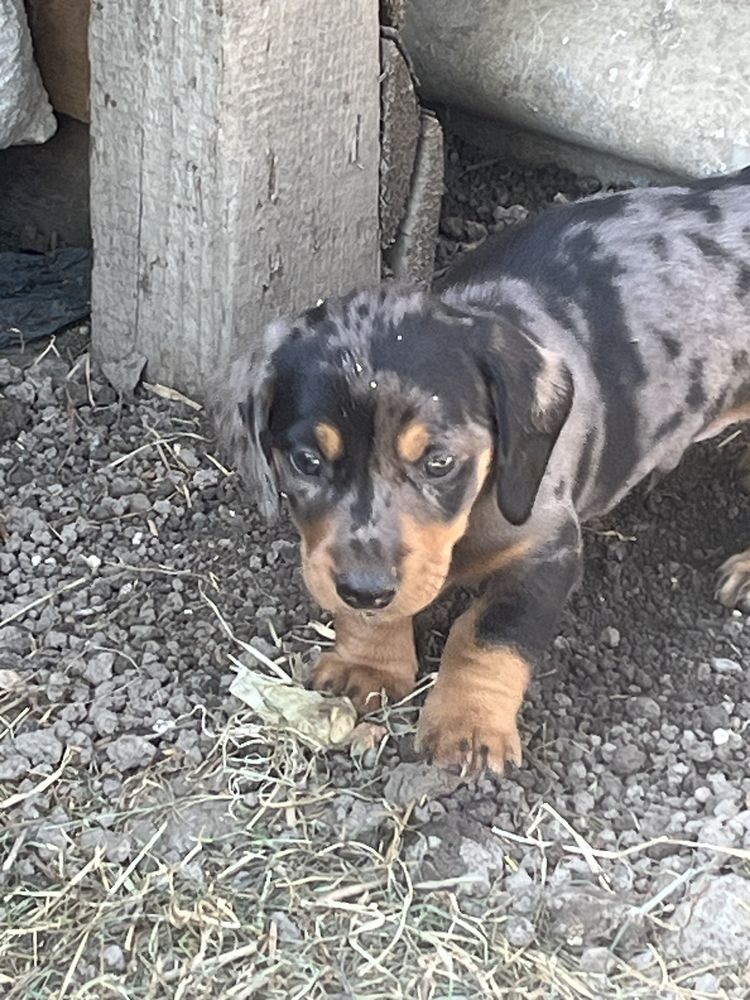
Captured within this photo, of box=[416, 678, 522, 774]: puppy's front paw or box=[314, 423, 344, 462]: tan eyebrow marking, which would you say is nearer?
box=[314, 423, 344, 462]: tan eyebrow marking

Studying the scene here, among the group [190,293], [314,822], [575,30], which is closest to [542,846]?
[314,822]

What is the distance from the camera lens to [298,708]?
3.60 meters

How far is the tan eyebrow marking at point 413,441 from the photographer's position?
10.2ft

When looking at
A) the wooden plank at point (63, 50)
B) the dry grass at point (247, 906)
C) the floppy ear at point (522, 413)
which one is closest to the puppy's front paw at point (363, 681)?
the dry grass at point (247, 906)

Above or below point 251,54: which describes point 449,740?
below

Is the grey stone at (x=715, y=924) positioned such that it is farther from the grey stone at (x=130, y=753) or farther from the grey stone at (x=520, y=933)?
the grey stone at (x=130, y=753)

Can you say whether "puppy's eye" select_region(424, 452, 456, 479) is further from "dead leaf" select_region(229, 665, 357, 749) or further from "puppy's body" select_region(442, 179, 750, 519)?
"dead leaf" select_region(229, 665, 357, 749)

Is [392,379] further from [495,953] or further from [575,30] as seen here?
[575,30]

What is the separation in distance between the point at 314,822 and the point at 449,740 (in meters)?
0.35

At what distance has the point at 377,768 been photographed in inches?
137

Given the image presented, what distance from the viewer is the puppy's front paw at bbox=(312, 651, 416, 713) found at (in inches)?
143

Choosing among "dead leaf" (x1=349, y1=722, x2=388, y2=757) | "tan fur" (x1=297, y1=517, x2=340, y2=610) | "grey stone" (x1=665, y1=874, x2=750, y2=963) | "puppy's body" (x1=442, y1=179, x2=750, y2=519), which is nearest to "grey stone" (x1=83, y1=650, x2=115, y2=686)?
"dead leaf" (x1=349, y1=722, x2=388, y2=757)

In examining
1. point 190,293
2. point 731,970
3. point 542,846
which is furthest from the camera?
point 190,293

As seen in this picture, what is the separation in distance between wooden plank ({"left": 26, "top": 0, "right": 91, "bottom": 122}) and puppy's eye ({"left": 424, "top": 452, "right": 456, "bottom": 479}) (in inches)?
85.0
